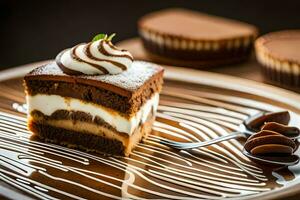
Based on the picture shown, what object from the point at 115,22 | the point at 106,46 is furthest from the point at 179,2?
the point at 106,46

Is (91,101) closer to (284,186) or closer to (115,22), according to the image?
(284,186)

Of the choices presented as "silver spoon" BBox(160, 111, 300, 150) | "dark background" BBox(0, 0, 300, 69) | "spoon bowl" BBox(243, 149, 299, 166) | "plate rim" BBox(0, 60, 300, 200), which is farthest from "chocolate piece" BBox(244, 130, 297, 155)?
"dark background" BBox(0, 0, 300, 69)

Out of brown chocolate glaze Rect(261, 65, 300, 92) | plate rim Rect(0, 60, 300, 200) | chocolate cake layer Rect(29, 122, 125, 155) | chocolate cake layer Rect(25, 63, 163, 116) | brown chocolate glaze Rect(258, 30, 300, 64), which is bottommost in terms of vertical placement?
brown chocolate glaze Rect(261, 65, 300, 92)

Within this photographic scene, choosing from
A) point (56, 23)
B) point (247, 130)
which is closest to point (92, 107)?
point (247, 130)

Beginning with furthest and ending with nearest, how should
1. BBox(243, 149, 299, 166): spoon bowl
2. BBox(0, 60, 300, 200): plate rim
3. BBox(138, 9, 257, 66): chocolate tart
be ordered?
1. BBox(138, 9, 257, 66): chocolate tart
2. BBox(0, 60, 300, 200): plate rim
3. BBox(243, 149, 299, 166): spoon bowl

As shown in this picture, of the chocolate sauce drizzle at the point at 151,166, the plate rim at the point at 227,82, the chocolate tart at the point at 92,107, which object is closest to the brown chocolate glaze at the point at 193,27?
the plate rim at the point at 227,82

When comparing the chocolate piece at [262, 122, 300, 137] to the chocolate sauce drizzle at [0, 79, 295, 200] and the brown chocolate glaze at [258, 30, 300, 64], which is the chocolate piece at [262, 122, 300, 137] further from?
the brown chocolate glaze at [258, 30, 300, 64]

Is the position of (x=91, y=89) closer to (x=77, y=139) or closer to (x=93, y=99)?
(x=93, y=99)
